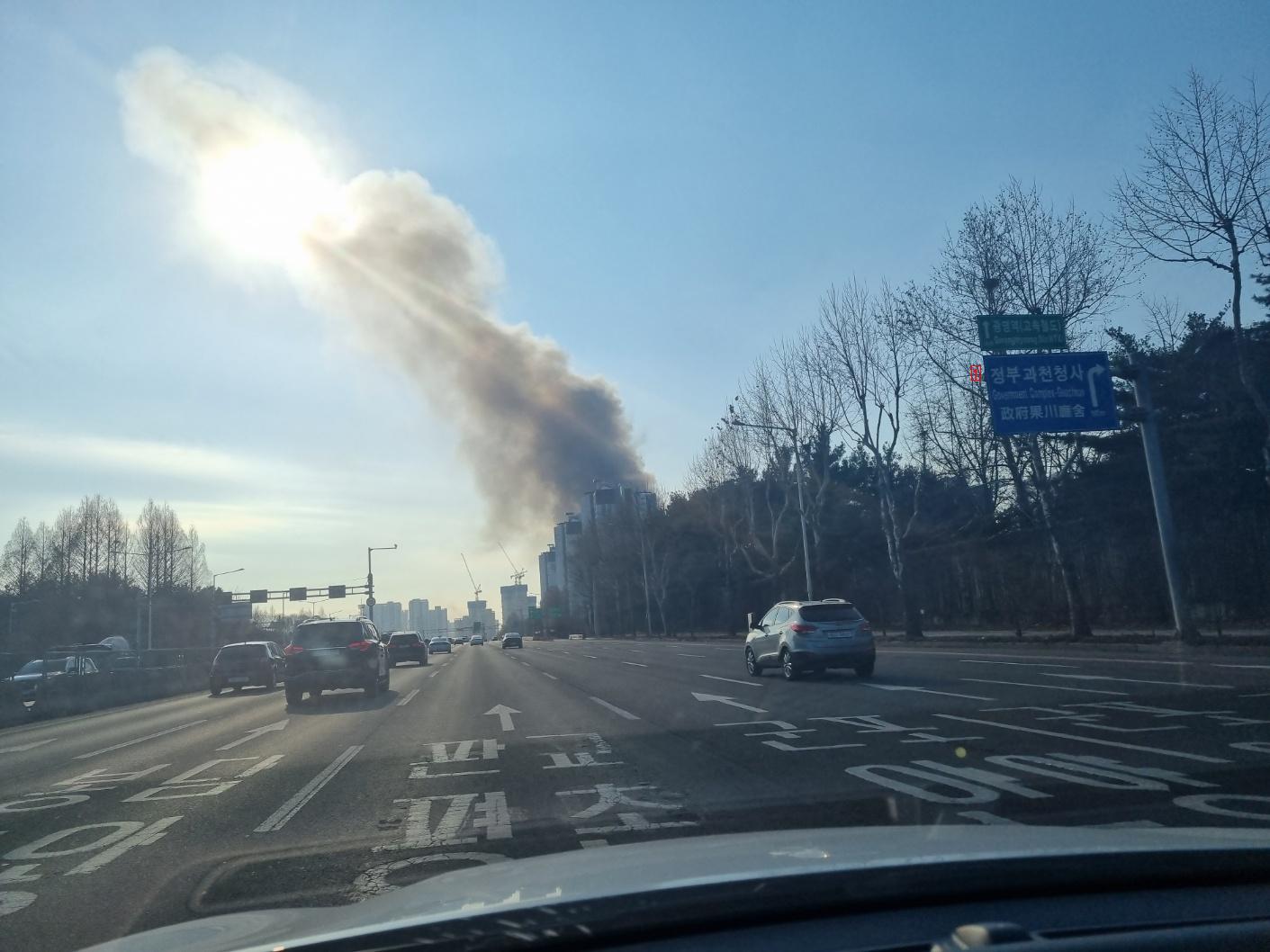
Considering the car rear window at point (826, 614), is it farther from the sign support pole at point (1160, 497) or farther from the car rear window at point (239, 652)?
the car rear window at point (239, 652)

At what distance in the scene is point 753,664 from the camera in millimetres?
22656

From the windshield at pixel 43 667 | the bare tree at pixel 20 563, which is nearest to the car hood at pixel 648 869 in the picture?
the windshield at pixel 43 667

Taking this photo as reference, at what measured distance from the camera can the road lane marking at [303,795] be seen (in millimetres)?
8047

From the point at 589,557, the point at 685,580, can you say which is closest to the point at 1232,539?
the point at 685,580

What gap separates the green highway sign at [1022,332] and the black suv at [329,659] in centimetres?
1614

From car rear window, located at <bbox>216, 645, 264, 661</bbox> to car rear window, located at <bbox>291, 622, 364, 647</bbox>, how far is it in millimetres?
9265

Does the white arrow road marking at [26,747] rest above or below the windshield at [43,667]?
below

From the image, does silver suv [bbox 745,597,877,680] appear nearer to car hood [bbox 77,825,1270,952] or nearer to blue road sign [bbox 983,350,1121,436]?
blue road sign [bbox 983,350,1121,436]

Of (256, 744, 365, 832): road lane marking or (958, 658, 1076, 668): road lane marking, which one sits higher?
(958, 658, 1076, 668): road lane marking

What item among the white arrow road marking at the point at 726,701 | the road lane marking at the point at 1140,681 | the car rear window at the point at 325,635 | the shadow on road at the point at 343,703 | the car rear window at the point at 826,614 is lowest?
the road lane marking at the point at 1140,681

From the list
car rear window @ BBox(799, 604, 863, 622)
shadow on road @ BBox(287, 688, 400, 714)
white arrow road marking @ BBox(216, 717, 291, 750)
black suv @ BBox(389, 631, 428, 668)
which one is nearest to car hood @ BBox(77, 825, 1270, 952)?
white arrow road marking @ BBox(216, 717, 291, 750)

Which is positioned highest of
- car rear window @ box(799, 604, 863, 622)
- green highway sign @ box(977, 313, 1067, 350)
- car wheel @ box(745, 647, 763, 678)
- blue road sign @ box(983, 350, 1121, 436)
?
green highway sign @ box(977, 313, 1067, 350)

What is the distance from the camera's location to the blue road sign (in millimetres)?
24078

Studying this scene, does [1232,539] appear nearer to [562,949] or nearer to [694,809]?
[694,809]
